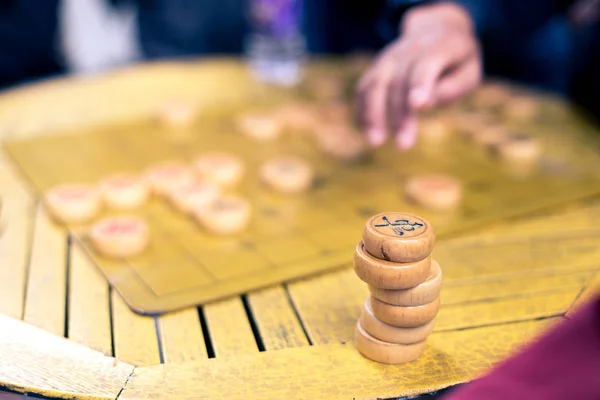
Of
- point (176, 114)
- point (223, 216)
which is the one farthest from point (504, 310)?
point (176, 114)

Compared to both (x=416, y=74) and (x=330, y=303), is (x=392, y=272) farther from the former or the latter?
(x=416, y=74)

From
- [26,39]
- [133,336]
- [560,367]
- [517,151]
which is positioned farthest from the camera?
[26,39]

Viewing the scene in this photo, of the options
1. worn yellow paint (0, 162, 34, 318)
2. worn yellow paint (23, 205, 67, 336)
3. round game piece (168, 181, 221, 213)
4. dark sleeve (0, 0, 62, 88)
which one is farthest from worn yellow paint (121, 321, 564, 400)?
dark sleeve (0, 0, 62, 88)

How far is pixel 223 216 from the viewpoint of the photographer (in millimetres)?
1382

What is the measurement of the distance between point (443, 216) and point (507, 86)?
1.18 m

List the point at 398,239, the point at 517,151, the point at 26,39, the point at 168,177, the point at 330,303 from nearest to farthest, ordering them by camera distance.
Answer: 1. the point at 398,239
2. the point at 330,303
3. the point at 168,177
4. the point at 517,151
5. the point at 26,39

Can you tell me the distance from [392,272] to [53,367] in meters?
0.53

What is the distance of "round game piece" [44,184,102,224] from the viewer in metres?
1.43

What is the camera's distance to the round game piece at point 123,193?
4.96 ft

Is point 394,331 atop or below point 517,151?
atop

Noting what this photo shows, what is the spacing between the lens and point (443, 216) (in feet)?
4.86

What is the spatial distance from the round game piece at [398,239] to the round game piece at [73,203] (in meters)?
0.81

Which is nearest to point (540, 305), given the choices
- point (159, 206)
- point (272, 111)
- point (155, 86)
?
point (159, 206)

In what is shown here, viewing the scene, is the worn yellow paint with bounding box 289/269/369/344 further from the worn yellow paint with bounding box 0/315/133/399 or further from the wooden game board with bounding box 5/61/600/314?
the worn yellow paint with bounding box 0/315/133/399
